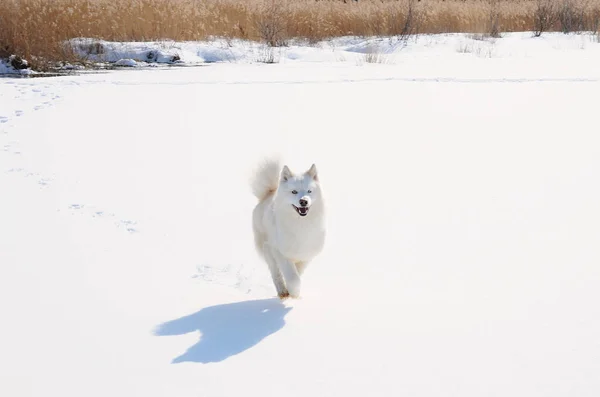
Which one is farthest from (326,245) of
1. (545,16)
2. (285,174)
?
(545,16)

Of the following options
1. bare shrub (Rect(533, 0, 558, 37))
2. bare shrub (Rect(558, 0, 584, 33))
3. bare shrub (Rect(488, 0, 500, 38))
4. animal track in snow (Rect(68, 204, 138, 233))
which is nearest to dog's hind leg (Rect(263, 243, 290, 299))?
animal track in snow (Rect(68, 204, 138, 233))

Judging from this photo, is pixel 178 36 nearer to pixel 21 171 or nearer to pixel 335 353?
pixel 21 171

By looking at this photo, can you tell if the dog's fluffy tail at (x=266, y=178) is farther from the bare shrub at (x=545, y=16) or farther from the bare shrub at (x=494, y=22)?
the bare shrub at (x=545, y=16)

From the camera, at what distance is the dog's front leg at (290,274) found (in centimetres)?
421

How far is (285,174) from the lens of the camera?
4.24 meters

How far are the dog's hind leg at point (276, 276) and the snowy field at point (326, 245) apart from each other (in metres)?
0.12

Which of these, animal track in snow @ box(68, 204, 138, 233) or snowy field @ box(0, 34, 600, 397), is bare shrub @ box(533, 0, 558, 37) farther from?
animal track in snow @ box(68, 204, 138, 233)

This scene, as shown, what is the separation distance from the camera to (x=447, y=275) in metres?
4.70

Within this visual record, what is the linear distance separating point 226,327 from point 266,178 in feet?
3.97

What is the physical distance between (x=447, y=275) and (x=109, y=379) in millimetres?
2413

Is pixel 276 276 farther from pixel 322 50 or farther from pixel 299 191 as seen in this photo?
pixel 322 50

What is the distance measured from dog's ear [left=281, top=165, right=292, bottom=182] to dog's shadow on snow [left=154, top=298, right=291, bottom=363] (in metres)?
0.74

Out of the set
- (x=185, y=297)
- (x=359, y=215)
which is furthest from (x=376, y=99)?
(x=185, y=297)

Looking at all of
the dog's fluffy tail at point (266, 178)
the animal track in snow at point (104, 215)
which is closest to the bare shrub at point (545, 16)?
the animal track in snow at point (104, 215)
